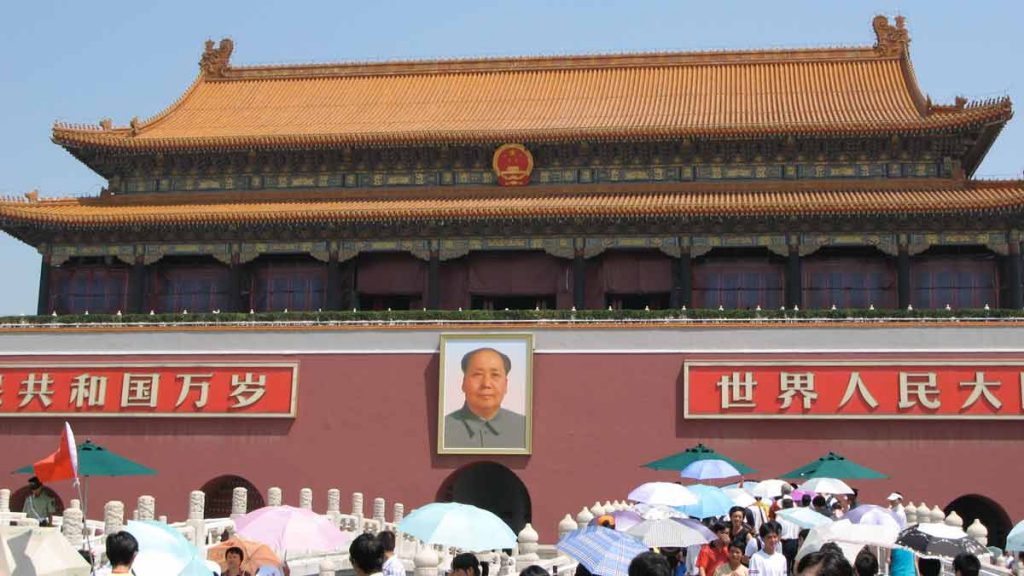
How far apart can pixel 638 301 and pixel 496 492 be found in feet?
17.0

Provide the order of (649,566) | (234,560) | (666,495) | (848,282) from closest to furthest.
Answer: (649,566)
(234,560)
(666,495)
(848,282)

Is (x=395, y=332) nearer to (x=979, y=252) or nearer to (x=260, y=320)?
(x=260, y=320)

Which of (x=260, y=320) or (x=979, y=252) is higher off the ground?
(x=979, y=252)

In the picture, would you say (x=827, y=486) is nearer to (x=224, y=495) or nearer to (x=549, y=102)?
(x=224, y=495)

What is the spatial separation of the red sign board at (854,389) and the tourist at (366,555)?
1676 cm

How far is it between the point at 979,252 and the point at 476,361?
10.9 meters

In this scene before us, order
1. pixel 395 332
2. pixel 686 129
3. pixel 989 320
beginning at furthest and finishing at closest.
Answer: pixel 686 129
pixel 395 332
pixel 989 320

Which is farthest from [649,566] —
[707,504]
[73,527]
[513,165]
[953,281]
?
[513,165]

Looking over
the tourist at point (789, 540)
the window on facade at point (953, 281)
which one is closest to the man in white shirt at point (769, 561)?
the tourist at point (789, 540)

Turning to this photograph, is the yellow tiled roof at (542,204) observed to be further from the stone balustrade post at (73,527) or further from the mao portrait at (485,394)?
the stone balustrade post at (73,527)

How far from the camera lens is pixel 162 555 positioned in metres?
8.96

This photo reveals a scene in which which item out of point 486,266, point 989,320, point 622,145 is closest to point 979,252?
point 989,320

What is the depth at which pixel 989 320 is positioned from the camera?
23891 mm

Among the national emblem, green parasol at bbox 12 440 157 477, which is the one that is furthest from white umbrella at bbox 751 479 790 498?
the national emblem
